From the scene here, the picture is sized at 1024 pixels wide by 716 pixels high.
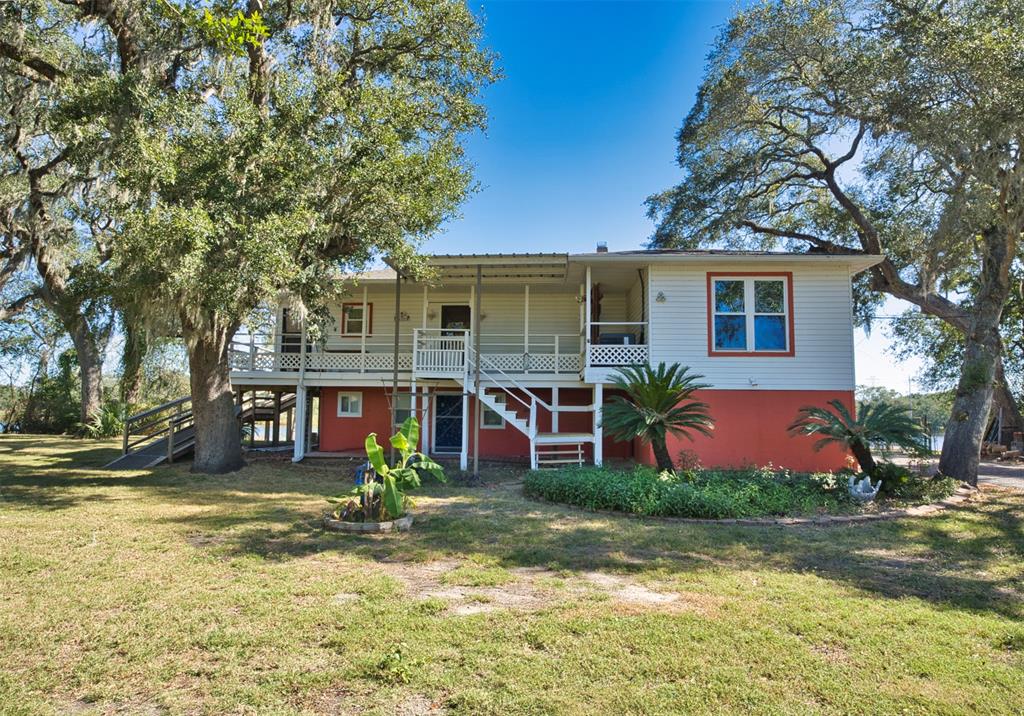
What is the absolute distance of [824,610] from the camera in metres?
4.68

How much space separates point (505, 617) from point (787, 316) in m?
11.2

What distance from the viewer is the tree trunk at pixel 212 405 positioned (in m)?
12.3

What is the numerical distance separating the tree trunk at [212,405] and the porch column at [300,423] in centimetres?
196

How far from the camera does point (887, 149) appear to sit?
12680 mm

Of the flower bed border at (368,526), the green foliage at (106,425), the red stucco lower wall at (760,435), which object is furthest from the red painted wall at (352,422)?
the green foliage at (106,425)

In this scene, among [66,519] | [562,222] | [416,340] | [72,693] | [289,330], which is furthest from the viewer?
[562,222]

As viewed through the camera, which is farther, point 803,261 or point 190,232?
point 803,261

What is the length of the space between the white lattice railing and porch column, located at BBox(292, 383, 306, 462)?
737 cm

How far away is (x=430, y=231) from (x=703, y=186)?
9.69 metres

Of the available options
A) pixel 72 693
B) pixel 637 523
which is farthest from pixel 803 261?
pixel 72 693

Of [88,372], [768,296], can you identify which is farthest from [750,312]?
[88,372]

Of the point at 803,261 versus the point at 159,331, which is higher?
the point at 803,261

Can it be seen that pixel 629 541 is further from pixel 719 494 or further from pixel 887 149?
pixel 887 149

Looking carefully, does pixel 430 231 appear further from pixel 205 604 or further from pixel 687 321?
pixel 205 604
